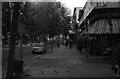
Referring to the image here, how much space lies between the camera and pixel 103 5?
3055 centimetres

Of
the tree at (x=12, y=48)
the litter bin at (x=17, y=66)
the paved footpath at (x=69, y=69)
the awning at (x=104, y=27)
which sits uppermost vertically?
the awning at (x=104, y=27)

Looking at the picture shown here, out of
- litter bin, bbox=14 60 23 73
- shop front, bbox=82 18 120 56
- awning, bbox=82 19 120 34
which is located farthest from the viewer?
shop front, bbox=82 18 120 56

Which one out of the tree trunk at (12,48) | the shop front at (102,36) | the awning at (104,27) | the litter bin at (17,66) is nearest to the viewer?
the tree trunk at (12,48)

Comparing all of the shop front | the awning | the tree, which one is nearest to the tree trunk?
the tree

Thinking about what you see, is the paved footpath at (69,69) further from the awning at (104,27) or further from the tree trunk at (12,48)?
the awning at (104,27)

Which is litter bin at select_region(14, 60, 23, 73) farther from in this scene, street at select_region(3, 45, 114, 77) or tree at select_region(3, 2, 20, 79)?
tree at select_region(3, 2, 20, 79)

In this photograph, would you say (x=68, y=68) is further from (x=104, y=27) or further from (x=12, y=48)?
(x=104, y=27)

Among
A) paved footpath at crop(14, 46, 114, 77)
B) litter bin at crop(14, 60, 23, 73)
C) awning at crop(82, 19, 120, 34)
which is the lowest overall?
paved footpath at crop(14, 46, 114, 77)

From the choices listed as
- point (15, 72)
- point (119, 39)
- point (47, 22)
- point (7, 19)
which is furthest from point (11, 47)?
point (47, 22)

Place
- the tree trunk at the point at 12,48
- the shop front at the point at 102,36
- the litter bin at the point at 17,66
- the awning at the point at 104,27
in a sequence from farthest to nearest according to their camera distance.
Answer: the shop front at the point at 102,36
the awning at the point at 104,27
the litter bin at the point at 17,66
the tree trunk at the point at 12,48

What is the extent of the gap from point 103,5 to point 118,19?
2399mm

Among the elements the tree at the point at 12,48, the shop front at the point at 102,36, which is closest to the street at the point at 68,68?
the tree at the point at 12,48

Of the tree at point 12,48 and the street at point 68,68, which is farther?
the street at point 68,68

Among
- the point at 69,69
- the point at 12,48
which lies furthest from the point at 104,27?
the point at 12,48
